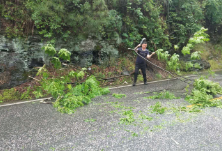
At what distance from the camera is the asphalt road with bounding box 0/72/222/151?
9.93 feet

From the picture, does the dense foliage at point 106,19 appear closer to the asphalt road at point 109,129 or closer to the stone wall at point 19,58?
the stone wall at point 19,58

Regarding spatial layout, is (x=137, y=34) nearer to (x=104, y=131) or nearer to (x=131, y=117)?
(x=131, y=117)

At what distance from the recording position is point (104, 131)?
139 inches

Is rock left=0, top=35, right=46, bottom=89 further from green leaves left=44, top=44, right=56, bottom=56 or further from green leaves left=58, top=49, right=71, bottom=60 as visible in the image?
green leaves left=58, top=49, right=71, bottom=60

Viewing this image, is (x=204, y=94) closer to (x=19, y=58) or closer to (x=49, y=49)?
(x=49, y=49)

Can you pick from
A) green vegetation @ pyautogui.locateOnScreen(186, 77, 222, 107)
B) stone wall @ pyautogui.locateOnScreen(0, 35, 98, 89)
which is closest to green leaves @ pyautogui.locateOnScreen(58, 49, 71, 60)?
stone wall @ pyautogui.locateOnScreen(0, 35, 98, 89)

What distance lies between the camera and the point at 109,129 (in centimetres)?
361

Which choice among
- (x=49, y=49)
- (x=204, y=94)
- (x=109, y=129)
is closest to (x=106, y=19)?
(x=49, y=49)

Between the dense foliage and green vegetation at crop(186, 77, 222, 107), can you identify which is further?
the dense foliage

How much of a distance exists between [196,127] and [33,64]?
6783 millimetres

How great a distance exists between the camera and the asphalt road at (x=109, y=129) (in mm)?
3025

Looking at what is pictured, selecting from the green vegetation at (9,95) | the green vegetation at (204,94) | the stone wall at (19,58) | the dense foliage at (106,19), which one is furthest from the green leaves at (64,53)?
the green vegetation at (204,94)

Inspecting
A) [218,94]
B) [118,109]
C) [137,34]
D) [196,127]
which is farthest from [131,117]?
[137,34]

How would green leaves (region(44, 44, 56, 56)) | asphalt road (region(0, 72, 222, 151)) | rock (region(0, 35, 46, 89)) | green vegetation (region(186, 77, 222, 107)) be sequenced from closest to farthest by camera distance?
1. asphalt road (region(0, 72, 222, 151))
2. green leaves (region(44, 44, 56, 56))
3. green vegetation (region(186, 77, 222, 107))
4. rock (region(0, 35, 46, 89))
